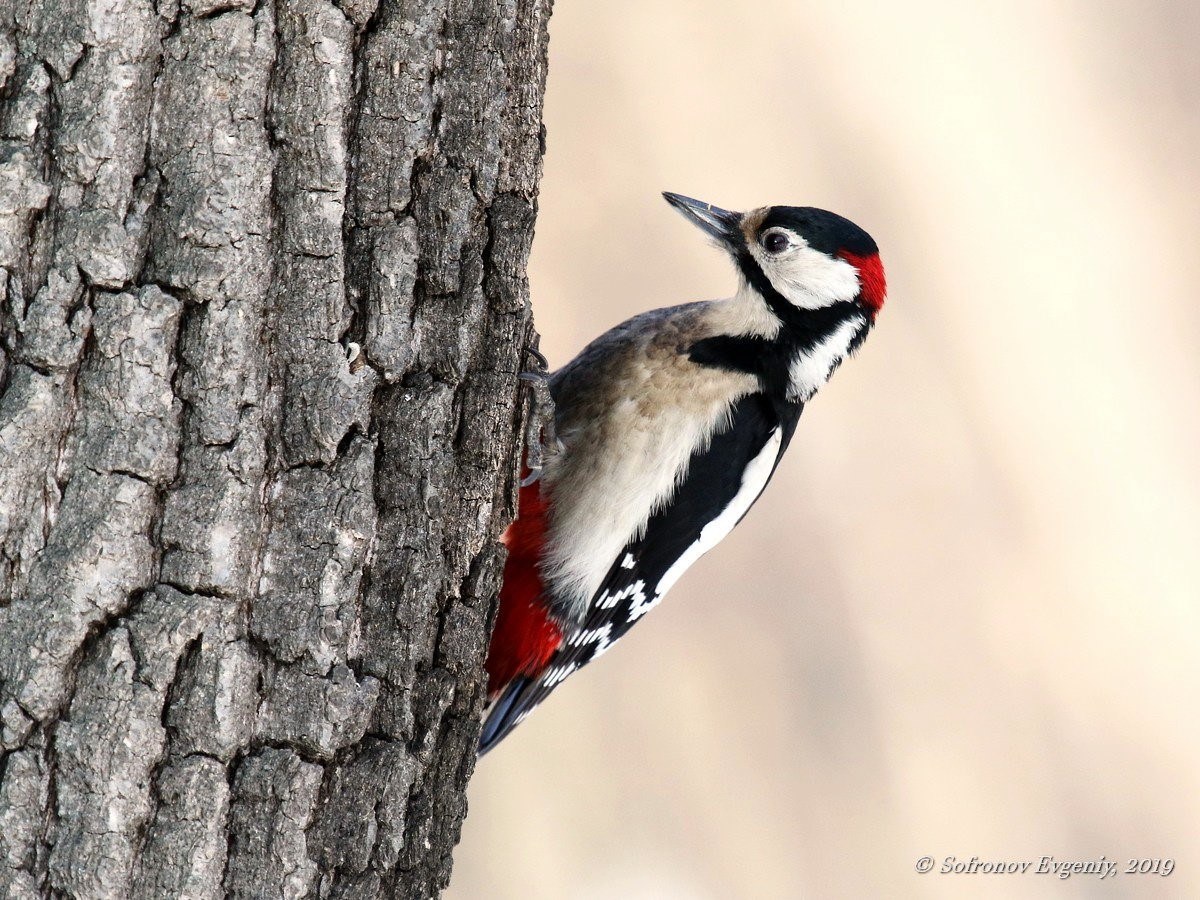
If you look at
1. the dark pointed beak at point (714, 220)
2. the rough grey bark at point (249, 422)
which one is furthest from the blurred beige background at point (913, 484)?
the rough grey bark at point (249, 422)

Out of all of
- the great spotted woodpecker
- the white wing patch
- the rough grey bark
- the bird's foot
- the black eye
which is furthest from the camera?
the black eye

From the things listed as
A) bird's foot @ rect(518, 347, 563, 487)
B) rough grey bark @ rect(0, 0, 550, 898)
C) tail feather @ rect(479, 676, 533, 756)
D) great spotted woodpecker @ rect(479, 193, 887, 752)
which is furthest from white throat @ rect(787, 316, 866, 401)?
rough grey bark @ rect(0, 0, 550, 898)

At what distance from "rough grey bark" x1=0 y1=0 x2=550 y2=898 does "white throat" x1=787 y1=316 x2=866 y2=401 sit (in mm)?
991

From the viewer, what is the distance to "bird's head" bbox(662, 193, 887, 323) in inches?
97.2

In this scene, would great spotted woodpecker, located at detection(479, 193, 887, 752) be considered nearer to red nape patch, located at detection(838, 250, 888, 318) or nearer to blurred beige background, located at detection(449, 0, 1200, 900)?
red nape patch, located at detection(838, 250, 888, 318)

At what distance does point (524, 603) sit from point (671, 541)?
12.1 inches

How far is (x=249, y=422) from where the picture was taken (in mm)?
1386

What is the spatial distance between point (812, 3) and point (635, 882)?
2.68 m

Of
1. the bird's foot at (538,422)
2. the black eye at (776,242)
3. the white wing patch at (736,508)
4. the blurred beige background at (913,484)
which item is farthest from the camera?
the blurred beige background at (913,484)

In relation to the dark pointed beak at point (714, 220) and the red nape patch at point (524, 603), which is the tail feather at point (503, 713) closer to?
the red nape patch at point (524, 603)

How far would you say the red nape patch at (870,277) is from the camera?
248cm

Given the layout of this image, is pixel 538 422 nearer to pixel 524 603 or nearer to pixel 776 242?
pixel 524 603

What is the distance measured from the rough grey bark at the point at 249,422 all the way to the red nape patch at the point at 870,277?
107cm

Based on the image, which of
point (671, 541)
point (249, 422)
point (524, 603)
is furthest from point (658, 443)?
point (249, 422)
